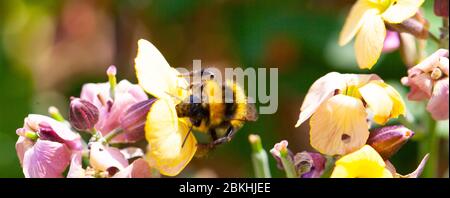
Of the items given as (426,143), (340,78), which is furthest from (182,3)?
(340,78)

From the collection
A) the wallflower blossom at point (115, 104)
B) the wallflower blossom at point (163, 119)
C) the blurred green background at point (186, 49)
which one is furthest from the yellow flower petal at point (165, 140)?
the blurred green background at point (186, 49)

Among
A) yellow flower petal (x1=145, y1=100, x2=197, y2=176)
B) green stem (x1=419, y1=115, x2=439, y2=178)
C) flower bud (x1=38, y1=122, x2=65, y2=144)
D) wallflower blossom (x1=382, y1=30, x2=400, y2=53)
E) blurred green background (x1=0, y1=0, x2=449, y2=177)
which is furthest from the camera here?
blurred green background (x1=0, y1=0, x2=449, y2=177)

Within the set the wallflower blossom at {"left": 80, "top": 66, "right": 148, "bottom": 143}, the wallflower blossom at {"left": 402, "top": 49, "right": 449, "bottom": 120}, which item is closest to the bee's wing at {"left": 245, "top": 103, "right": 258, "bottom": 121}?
the wallflower blossom at {"left": 80, "top": 66, "right": 148, "bottom": 143}

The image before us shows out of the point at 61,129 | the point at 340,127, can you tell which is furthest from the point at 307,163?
the point at 61,129

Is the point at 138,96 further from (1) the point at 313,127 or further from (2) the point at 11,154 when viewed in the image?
(2) the point at 11,154

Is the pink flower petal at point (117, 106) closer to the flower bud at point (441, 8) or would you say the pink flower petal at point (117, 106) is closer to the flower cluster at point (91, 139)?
the flower cluster at point (91, 139)

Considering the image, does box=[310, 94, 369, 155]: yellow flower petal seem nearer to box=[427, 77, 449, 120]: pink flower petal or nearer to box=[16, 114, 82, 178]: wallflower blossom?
box=[427, 77, 449, 120]: pink flower petal
